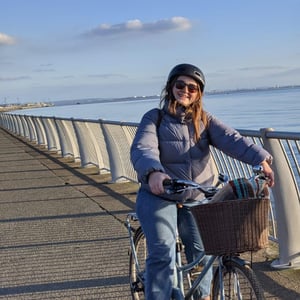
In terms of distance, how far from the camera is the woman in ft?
11.0

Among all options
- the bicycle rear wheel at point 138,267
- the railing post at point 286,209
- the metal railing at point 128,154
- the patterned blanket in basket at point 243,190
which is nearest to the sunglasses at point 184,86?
the patterned blanket in basket at point 243,190

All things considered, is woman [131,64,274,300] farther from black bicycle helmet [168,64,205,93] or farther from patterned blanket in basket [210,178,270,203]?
patterned blanket in basket [210,178,270,203]

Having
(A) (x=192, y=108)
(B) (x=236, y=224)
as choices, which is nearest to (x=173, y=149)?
(A) (x=192, y=108)

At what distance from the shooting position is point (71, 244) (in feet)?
21.3

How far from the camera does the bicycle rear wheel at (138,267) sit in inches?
161

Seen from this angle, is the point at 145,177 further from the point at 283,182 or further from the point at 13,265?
the point at 13,265

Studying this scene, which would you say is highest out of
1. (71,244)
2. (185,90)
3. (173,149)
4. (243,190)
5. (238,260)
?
(185,90)

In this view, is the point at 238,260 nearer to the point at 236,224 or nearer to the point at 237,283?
the point at 237,283

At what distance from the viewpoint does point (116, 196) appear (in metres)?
9.17

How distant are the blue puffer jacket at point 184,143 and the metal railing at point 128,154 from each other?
127 centimetres

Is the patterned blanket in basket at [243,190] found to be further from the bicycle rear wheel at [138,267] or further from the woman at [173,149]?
the bicycle rear wheel at [138,267]

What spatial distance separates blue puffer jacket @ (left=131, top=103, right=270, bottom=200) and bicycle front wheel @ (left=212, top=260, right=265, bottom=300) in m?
0.58

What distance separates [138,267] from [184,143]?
4.14 ft

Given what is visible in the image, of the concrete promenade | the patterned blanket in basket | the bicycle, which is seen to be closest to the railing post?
the concrete promenade
